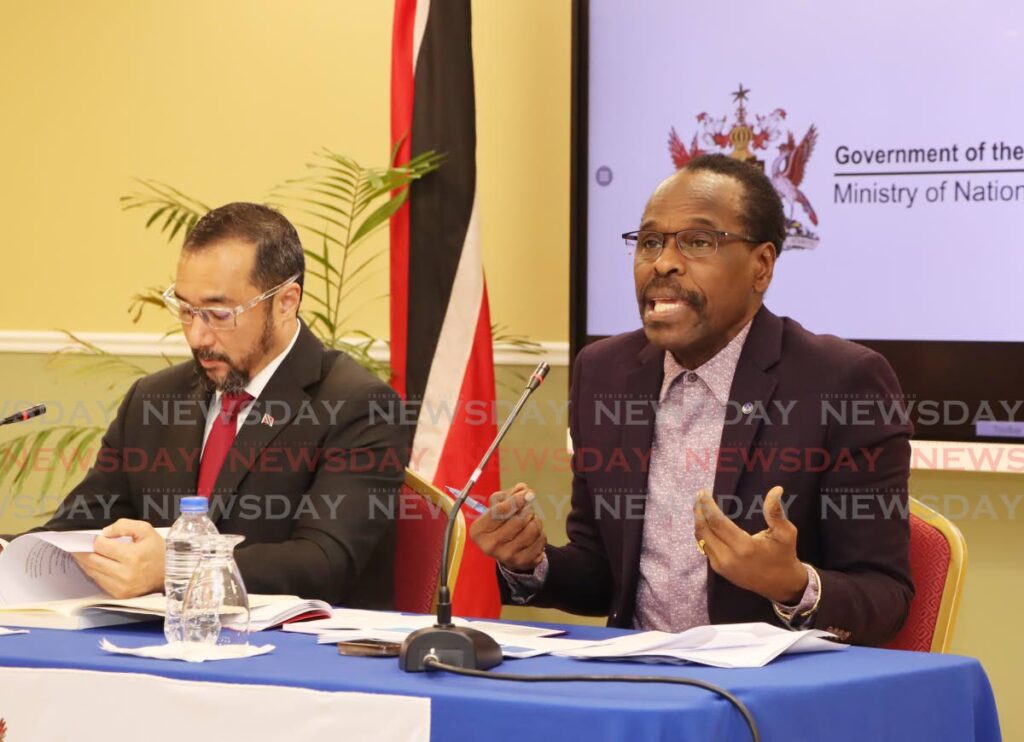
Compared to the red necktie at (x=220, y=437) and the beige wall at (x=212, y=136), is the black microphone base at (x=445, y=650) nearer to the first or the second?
the red necktie at (x=220, y=437)

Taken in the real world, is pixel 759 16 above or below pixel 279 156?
above

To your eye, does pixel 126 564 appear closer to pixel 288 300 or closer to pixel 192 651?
pixel 192 651

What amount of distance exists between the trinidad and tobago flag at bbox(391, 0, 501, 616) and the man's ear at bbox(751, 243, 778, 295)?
1.44m

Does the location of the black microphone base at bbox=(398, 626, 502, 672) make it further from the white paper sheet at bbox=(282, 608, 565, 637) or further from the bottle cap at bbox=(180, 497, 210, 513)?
the bottle cap at bbox=(180, 497, 210, 513)

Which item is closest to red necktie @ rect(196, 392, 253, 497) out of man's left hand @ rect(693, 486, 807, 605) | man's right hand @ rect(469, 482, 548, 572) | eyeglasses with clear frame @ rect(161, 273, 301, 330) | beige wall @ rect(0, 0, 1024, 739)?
eyeglasses with clear frame @ rect(161, 273, 301, 330)

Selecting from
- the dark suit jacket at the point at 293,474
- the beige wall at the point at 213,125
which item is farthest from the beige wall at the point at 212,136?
the dark suit jacket at the point at 293,474

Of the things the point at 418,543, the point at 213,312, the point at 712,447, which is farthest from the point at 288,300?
the point at 712,447

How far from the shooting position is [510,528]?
2.24 metres

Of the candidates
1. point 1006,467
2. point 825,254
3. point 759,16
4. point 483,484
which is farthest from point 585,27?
point 1006,467

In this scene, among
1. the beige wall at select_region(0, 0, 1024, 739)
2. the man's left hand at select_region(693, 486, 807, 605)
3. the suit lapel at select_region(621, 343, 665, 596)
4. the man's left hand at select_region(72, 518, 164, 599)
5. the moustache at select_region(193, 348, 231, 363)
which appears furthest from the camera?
the beige wall at select_region(0, 0, 1024, 739)

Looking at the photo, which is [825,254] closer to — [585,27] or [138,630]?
[585,27]

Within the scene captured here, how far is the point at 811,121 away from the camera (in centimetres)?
378

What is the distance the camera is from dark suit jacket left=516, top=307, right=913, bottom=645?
2.28m

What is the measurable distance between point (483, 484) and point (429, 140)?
3.17 feet
